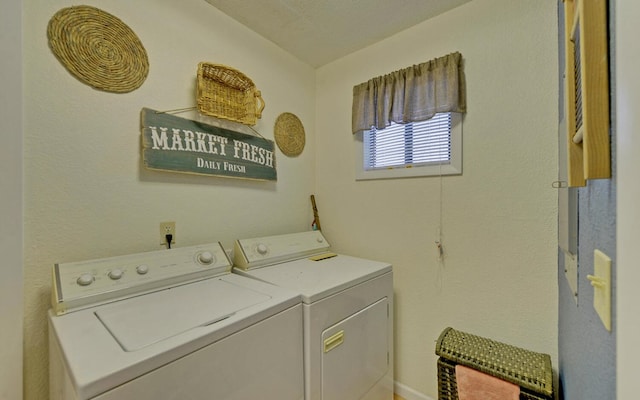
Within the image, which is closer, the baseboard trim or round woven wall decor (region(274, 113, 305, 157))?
the baseboard trim

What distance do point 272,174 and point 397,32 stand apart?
1369mm

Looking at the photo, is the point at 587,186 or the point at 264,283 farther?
the point at 264,283

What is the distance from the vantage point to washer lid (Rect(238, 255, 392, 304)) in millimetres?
1318

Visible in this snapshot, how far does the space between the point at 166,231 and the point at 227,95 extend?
0.94 meters

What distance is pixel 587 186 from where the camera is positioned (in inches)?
27.9

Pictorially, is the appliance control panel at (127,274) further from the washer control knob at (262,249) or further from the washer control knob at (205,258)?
the washer control knob at (262,249)

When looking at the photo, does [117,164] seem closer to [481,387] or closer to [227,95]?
[227,95]

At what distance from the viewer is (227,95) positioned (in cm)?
180

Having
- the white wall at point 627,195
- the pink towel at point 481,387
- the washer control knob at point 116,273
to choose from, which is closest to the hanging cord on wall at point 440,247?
the pink towel at point 481,387

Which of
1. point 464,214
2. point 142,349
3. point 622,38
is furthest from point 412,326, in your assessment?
point 622,38

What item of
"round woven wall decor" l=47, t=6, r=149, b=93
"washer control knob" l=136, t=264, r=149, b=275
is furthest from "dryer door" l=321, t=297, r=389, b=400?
"round woven wall decor" l=47, t=6, r=149, b=93

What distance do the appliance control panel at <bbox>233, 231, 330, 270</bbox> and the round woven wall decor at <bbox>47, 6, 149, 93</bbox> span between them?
106cm

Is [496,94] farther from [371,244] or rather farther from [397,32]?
[371,244]

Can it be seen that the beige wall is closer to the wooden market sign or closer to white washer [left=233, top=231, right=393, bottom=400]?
the wooden market sign
